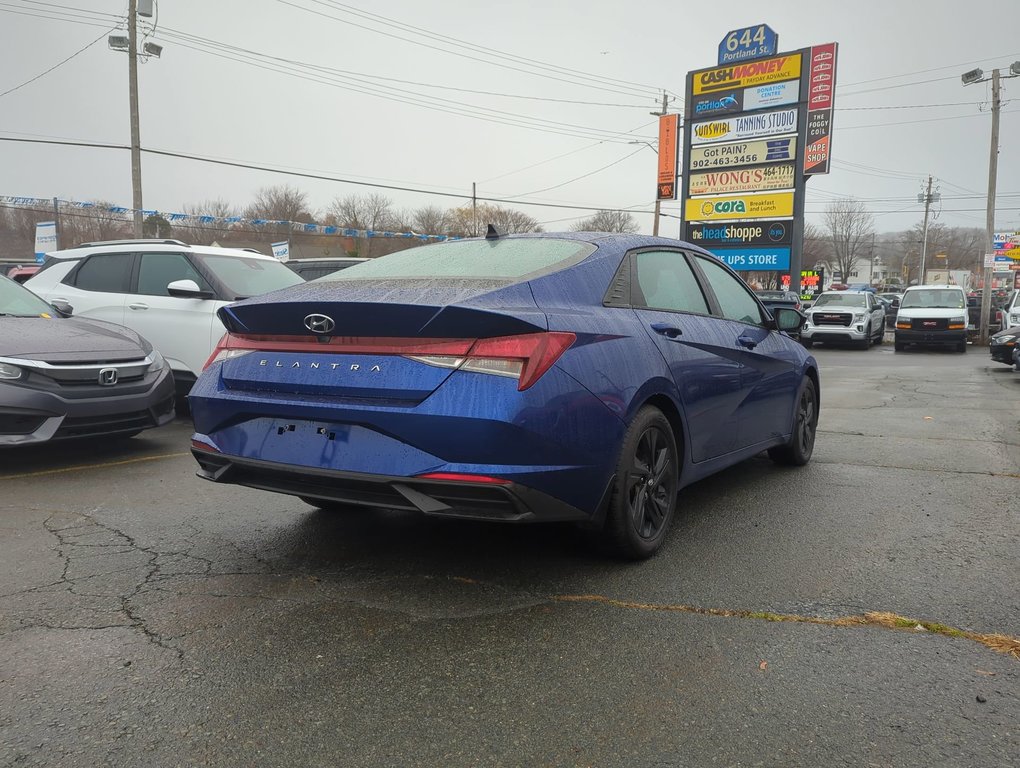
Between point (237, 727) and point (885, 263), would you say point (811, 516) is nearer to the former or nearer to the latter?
point (237, 727)

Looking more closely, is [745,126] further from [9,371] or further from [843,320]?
[9,371]

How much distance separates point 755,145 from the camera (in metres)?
24.5

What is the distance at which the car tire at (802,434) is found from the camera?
5863 mm

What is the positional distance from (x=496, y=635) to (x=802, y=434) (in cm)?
393

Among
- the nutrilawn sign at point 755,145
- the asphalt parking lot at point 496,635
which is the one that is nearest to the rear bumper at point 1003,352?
the nutrilawn sign at point 755,145

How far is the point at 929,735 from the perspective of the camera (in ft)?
7.39

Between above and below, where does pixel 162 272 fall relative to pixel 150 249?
below

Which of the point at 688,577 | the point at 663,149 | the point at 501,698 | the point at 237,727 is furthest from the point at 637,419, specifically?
the point at 663,149

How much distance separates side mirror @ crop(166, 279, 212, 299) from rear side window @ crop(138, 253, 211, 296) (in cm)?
32

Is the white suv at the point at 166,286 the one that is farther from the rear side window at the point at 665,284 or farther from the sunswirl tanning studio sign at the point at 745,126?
the sunswirl tanning studio sign at the point at 745,126

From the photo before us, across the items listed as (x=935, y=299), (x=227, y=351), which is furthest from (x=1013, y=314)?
(x=227, y=351)

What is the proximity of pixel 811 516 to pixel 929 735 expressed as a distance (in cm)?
242

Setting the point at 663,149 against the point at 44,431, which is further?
the point at 663,149

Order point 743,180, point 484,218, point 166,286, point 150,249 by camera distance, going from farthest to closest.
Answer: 1. point 484,218
2. point 743,180
3. point 150,249
4. point 166,286
